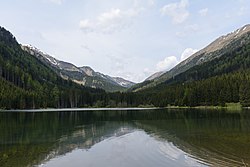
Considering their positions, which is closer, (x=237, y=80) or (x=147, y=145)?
(x=147, y=145)

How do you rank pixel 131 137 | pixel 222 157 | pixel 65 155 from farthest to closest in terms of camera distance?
pixel 131 137 < pixel 65 155 < pixel 222 157

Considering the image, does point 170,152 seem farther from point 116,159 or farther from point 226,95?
point 226,95

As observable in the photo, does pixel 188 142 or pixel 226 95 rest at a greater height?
pixel 226 95

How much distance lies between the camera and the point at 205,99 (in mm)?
185375

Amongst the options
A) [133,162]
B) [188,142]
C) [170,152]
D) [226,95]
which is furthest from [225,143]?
[226,95]

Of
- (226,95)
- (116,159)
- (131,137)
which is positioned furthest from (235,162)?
(226,95)

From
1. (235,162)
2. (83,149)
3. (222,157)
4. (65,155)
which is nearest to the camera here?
(235,162)

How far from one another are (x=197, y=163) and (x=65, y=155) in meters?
14.5

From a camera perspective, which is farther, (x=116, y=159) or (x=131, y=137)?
(x=131, y=137)

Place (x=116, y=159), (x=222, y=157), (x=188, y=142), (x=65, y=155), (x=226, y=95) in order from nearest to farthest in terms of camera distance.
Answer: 1. (x=222, y=157)
2. (x=116, y=159)
3. (x=65, y=155)
4. (x=188, y=142)
5. (x=226, y=95)

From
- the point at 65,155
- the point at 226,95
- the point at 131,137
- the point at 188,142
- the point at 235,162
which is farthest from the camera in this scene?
A: the point at 226,95

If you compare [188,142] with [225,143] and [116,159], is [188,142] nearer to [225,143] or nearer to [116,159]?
[225,143]

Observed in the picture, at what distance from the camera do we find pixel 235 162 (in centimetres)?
2667

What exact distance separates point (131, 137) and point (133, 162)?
65.9ft
